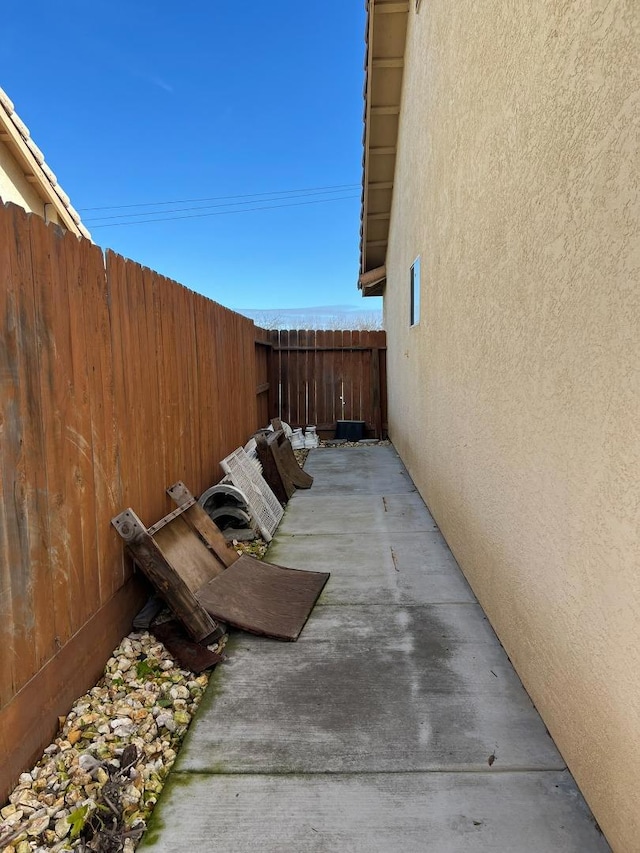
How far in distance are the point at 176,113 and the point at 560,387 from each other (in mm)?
32906

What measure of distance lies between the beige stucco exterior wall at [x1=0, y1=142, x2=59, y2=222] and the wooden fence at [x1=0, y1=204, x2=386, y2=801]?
15.4ft

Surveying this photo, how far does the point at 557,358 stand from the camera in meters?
2.04

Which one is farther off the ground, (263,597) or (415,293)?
(415,293)

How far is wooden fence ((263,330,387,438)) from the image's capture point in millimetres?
10664

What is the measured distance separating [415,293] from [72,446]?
522 cm

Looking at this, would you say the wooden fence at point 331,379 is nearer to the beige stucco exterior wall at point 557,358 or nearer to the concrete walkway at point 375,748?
the beige stucco exterior wall at point 557,358

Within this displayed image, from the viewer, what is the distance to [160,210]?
133 ft

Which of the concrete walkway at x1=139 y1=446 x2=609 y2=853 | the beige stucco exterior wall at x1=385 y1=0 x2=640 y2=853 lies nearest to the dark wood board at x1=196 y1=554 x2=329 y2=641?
the concrete walkway at x1=139 y1=446 x2=609 y2=853

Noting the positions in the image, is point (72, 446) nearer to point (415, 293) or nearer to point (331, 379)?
point (415, 293)

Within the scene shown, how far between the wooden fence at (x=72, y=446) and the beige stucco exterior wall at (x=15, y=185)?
4.71 m

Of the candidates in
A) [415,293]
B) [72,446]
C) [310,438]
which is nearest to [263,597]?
[72,446]

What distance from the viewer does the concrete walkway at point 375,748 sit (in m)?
1.71

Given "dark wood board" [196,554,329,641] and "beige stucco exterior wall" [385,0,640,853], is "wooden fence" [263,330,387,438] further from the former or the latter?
"dark wood board" [196,554,329,641]

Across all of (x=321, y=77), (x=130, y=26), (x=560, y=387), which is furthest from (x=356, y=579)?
(x=321, y=77)
